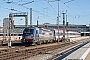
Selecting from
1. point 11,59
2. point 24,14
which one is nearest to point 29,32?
point 11,59

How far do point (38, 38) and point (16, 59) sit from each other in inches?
968

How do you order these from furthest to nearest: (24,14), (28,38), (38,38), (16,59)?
(24,14), (38,38), (28,38), (16,59)

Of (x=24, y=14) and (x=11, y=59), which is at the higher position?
(x=24, y=14)

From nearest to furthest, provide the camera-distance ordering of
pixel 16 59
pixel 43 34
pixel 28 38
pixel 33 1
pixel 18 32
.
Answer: pixel 16 59, pixel 33 1, pixel 28 38, pixel 43 34, pixel 18 32

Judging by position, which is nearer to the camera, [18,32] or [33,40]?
[33,40]

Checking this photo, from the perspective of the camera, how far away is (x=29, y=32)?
138 feet

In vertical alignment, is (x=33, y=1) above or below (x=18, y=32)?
above

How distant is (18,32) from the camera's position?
4557 inches

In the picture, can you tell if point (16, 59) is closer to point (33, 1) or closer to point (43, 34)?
point (33, 1)

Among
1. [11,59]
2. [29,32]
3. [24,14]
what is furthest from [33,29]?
[24,14]

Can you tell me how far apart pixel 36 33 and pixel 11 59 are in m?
22.8

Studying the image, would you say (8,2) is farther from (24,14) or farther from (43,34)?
(24,14)

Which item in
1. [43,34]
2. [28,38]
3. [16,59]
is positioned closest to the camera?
[16,59]

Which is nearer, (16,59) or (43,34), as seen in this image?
(16,59)
